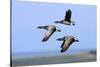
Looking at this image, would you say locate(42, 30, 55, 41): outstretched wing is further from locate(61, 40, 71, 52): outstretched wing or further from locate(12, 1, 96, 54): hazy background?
locate(61, 40, 71, 52): outstretched wing

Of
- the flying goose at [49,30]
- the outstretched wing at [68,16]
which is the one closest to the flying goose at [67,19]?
the outstretched wing at [68,16]

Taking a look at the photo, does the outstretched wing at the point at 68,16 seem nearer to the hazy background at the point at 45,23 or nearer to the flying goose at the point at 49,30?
the hazy background at the point at 45,23

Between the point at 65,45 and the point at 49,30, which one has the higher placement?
the point at 49,30

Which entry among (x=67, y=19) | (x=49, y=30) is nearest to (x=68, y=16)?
(x=67, y=19)

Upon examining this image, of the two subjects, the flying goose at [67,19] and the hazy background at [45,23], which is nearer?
the hazy background at [45,23]

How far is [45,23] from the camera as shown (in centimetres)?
197

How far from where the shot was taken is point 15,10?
1881mm

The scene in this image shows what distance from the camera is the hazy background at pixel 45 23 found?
6.20ft

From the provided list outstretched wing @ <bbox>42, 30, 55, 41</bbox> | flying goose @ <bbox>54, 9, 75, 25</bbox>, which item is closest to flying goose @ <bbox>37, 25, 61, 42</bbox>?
outstretched wing @ <bbox>42, 30, 55, 41</bbox>

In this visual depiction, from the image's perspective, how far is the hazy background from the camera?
1.89 meters

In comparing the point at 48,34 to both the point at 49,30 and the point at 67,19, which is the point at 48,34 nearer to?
the point at 49,30
